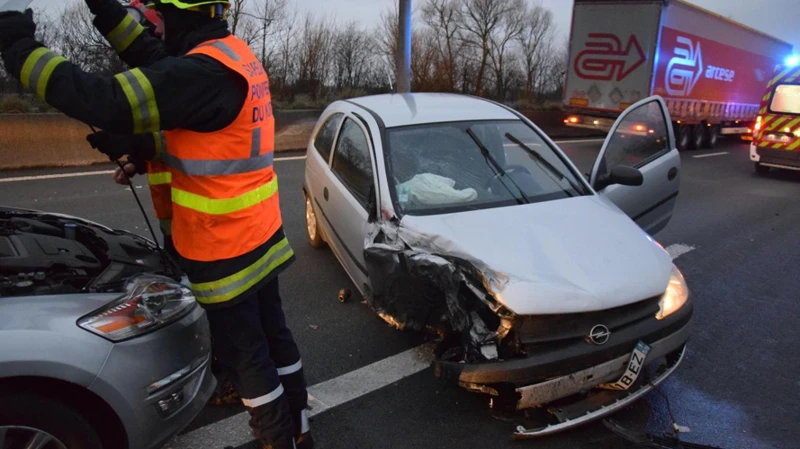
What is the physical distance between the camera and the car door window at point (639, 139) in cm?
452

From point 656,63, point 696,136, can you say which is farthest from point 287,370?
point 696,136

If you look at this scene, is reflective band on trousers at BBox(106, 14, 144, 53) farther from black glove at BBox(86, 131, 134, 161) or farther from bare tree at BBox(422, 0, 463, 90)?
bare tree at BBox(422, 0, 463, 90)

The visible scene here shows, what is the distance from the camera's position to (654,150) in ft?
16.3

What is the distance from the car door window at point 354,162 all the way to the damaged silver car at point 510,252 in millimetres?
17

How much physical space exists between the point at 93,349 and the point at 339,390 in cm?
152

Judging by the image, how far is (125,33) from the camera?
8.55ft

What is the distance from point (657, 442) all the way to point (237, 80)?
2.42 meters

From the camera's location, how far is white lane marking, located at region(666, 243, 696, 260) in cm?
593

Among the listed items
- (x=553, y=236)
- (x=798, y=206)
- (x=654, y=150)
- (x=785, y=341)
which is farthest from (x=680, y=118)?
(x=553, y=236)

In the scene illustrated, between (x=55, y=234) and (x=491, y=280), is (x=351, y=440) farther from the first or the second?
(x=55, y=234)

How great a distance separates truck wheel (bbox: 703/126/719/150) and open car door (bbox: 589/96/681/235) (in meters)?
13.4

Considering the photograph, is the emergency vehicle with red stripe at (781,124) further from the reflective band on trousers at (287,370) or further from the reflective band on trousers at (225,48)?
the reflective band on trousers at (225,48)

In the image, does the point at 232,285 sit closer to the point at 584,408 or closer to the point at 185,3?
the point at 185,3

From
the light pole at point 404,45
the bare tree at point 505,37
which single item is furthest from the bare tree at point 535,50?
the light pole at point 404,45
